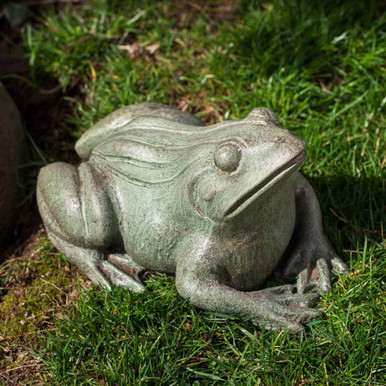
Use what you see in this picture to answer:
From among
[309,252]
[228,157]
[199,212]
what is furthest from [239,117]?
[228,157]

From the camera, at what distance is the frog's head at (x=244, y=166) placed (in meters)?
2.78

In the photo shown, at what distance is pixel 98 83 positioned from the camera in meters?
4.95

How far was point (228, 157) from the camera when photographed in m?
2.81

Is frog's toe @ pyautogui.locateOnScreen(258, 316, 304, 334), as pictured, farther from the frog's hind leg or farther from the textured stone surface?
the textured stone surface

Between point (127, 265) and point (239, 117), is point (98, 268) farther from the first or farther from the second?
point (239, 117)

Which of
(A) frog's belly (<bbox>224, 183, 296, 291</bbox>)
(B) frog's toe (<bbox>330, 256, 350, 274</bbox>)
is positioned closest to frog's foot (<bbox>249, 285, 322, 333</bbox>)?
(A) frog's belly (<bbox>224, 183, 296, 291</bbox>)

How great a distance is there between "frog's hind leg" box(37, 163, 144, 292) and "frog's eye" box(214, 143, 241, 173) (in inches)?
33.6

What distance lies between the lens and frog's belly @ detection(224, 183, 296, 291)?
3.05 meters

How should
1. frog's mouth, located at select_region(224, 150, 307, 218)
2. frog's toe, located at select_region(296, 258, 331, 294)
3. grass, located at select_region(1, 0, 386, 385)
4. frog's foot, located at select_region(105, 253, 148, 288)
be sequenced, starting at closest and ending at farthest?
frog's mouth, located at select_region(224, 150, 307, 218) → grass, located at select_region(1, 0, 386, 385) → frog's toe, located at select_region(296, 258, 331, 294) → frog's foot, located at select_region(105, 253, 148, 288)

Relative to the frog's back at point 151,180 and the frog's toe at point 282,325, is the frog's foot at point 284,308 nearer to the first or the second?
the frog's toe at point 282,325

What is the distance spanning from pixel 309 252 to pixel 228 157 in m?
1.05

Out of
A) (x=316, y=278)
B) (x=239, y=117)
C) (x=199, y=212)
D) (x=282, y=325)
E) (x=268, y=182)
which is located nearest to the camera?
(x=268, y=182)

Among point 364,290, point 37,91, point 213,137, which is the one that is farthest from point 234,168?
point 37,91

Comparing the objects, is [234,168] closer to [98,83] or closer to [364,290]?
[364,290]
